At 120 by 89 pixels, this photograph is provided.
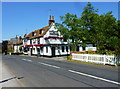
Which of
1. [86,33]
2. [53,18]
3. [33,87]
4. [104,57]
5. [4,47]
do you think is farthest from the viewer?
[4,47]

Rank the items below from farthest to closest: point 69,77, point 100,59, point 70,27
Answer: point 70,27, point 100,59, point 69,77

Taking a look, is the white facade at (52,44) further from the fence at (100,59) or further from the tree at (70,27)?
the fence at (100,59)

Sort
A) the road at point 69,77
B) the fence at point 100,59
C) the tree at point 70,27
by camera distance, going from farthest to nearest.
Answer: the tree at point 70,27 → the fence at point 100,59 → the road at point 69,77

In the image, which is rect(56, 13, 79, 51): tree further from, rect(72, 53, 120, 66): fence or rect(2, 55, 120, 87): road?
rect(2, 55, 120, 87): road

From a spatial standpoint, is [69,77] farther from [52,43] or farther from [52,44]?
[52,43]

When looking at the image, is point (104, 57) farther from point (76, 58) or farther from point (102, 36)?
point (76, 58)

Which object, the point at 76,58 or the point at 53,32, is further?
the point at 53,32

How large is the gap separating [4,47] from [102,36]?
83759mm

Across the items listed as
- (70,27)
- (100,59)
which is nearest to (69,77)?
(100,59)

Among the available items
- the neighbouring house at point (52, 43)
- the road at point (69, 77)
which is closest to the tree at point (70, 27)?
the neighbouring house at point (52, 43)

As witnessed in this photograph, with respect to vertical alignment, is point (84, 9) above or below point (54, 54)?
above

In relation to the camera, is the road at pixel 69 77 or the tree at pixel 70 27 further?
the tree at pixel 70 27

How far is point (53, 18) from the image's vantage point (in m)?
44.0

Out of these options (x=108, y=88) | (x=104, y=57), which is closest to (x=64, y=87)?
(x=108, y=88)
